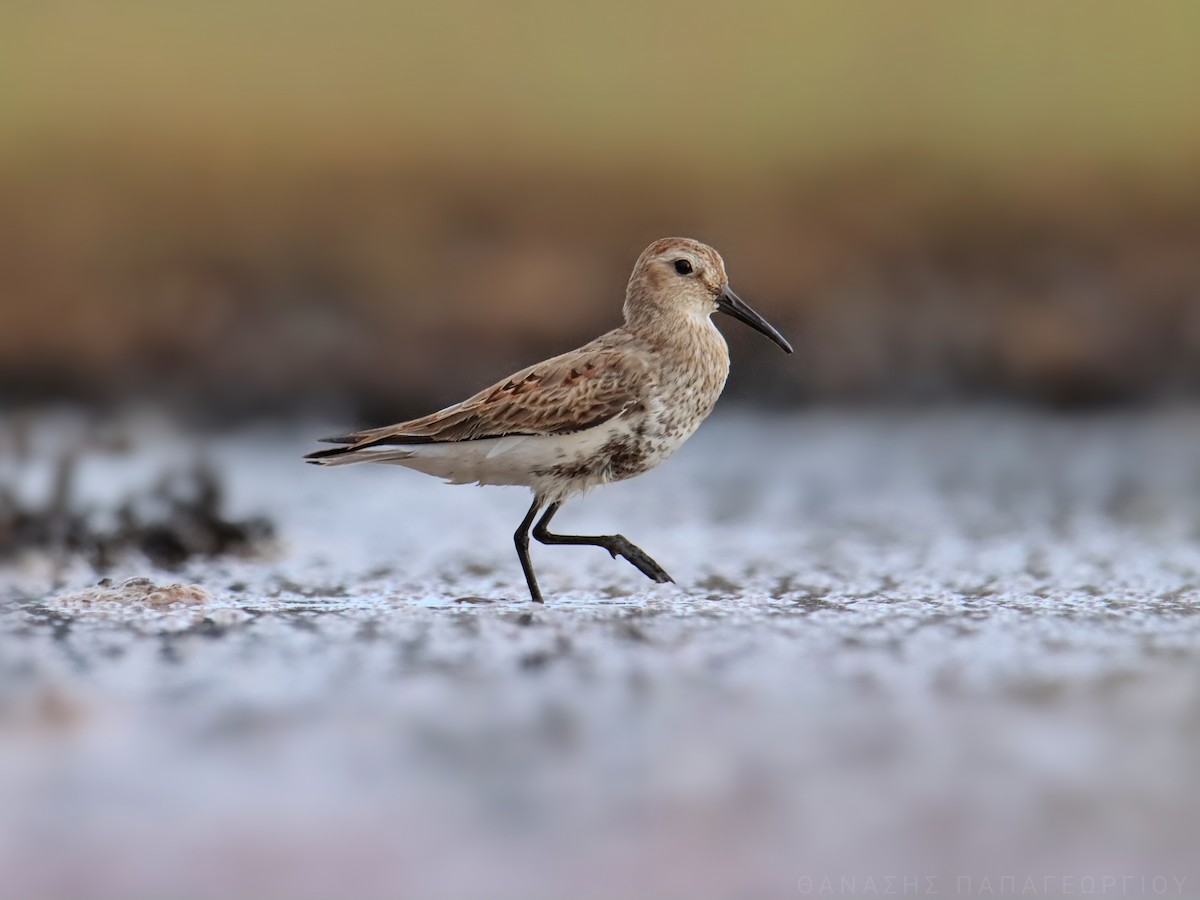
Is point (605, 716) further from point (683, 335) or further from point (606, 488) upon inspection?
point (606, 488)

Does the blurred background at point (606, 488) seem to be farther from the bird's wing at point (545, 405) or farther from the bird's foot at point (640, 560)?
the bird's wing at point (545, 405)

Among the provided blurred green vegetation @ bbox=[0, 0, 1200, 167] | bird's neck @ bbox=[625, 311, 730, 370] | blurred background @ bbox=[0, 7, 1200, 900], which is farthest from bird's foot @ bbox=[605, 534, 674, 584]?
blurred green vegetation @ bbox=[0, 0, 1200, 167]

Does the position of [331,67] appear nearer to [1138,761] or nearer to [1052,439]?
[1052,439]

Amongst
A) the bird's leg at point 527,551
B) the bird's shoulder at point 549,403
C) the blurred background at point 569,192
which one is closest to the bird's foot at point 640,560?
the bird's leg at point 527,551

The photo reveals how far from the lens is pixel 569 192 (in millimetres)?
8891

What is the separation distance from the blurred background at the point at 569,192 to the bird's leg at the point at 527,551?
120 inches

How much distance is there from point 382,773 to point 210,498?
121 inches

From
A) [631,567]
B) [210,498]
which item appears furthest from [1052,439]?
[210,498]

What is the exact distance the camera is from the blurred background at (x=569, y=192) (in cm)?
812

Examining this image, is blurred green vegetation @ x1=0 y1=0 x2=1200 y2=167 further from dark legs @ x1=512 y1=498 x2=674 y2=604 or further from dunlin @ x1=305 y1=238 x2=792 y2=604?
dark legs @ x1=512 y1=498 x2=674 y2=604

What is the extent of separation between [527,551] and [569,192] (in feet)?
14.9

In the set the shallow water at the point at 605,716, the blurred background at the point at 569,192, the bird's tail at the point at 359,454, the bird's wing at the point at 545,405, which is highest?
the blurred background at the point at 569,192

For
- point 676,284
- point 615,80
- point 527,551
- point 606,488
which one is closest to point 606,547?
point 527,551

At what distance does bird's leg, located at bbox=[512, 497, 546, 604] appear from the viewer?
4.51 meters
